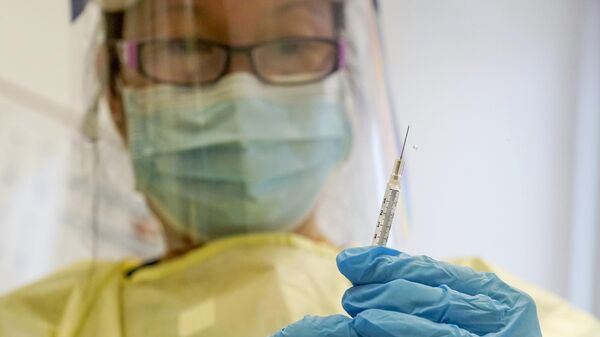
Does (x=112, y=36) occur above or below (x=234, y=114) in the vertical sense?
above

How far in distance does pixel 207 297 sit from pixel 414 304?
1.54ft

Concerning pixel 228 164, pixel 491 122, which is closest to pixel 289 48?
pixel 228 164

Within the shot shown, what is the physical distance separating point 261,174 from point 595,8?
2.20 ft

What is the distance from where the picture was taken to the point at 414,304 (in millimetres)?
589

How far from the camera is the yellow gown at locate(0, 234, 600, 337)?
3.03 feet

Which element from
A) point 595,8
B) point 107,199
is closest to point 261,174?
point 107,199

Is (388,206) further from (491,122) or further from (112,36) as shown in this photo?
(112,36)

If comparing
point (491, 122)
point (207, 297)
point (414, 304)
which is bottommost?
point (207, 297)

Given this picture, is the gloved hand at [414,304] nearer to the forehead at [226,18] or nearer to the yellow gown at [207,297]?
the yellow gown at [207,297]

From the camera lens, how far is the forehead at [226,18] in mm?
1052

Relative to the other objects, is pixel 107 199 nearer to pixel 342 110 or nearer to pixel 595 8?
pixel 342 110

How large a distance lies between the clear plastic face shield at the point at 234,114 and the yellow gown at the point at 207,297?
62 millimetres

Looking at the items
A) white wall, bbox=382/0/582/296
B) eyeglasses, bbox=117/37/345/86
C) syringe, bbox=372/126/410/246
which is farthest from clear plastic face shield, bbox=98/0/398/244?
syringe, bbox=372/126/410/246

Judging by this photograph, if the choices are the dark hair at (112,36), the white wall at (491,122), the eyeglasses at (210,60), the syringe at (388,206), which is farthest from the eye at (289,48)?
the syringe at (388,206)
